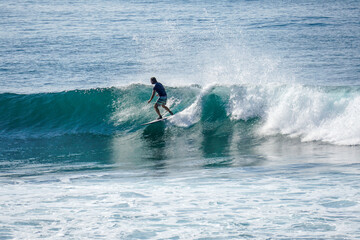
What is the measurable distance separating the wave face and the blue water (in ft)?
0.15

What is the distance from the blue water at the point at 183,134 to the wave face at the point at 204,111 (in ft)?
0.15

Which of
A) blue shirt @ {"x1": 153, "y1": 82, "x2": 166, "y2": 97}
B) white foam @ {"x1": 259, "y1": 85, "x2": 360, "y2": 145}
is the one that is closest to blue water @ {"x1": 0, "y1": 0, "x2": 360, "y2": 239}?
white foam @ {"x1": 259, "y1": 85, "x2": 360, "y2": 145}

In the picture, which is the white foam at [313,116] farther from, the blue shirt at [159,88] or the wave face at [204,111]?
the blue shirt at [159,88]

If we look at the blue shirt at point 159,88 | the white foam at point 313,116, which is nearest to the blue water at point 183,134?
the white foam at point 313,116

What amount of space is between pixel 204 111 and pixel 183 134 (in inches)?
61.2

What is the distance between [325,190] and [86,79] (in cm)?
1550

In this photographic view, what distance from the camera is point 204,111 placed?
15.2 metres

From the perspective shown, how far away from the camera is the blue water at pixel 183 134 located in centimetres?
659

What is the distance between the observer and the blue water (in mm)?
6590

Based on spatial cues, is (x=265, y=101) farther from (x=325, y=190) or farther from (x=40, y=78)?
(x=40, y=78)

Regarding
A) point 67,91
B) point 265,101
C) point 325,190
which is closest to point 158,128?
point 265,101

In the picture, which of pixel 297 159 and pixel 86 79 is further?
pixel 86 79

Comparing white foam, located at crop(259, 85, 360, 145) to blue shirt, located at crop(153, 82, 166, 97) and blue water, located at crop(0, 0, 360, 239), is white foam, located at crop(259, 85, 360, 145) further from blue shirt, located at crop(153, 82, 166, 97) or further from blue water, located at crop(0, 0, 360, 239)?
blue shirt, located at crop(153, 82, 166, 97)

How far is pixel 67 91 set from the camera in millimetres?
A: 17828
